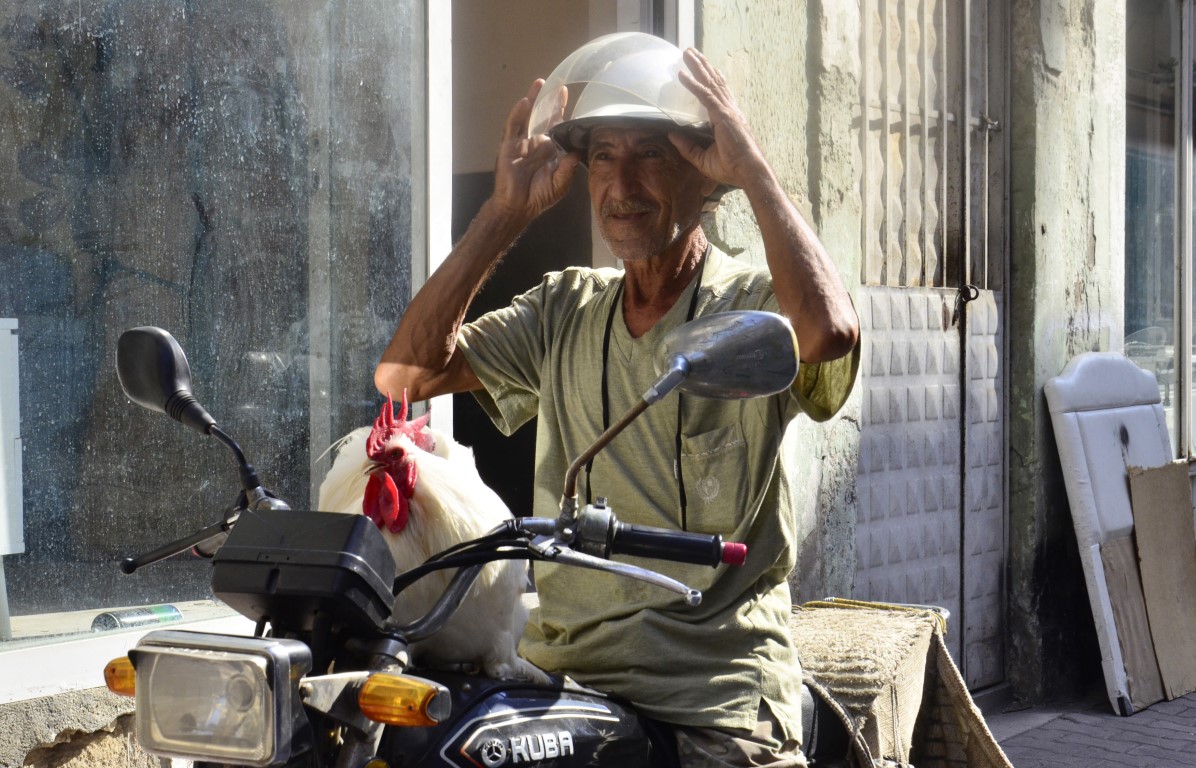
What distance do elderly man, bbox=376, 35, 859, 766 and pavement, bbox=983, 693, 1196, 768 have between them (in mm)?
Result: 3447

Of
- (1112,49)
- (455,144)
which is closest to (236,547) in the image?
(455,144)

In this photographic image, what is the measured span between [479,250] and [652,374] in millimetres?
428

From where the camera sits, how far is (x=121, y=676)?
1.61 m

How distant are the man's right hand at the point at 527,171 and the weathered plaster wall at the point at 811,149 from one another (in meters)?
1.97

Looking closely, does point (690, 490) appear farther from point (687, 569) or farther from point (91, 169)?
point (91, 169)

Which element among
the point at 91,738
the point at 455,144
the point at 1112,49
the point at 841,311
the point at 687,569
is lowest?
the point at 91,738

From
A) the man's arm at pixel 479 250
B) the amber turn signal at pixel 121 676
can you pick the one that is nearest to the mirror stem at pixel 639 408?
the amber turn signal at pixel 121 676

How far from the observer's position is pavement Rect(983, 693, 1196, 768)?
17.5ft

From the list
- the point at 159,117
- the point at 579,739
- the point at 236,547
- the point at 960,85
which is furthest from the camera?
the point at 960,85

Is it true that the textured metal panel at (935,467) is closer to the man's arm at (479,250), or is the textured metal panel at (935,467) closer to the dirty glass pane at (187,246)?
the dirty glass pane at (187,246)

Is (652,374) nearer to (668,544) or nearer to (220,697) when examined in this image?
(668,544)

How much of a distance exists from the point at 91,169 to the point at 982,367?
4.10 m

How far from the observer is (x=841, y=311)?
222cm

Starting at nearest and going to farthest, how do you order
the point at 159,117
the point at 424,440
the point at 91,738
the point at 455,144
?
the point at 424,440 → the point at 91,738 → the point at 159,117 → the point at 455,144
